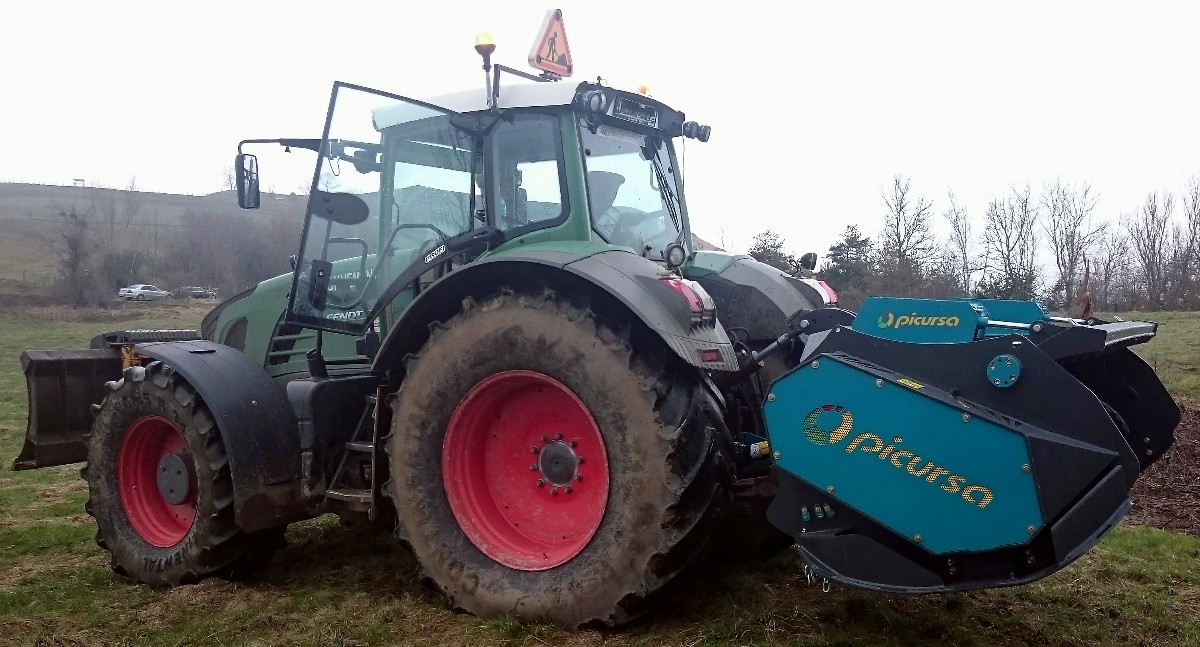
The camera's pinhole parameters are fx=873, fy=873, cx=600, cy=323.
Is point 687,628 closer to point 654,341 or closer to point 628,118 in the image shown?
point 654,341

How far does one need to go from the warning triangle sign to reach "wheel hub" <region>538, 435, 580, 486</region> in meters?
2.35

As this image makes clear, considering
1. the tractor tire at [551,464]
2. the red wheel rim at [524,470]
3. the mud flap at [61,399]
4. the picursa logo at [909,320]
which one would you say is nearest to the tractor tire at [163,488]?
the mud flap at [61,399]

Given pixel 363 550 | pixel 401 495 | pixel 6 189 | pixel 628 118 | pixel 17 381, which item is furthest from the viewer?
pixel 6 189

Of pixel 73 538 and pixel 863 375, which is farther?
pixel 73 538

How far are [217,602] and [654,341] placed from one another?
264 cm

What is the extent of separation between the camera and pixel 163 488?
502 cm

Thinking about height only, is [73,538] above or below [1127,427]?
below

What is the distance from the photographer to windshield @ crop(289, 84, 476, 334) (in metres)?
4.69

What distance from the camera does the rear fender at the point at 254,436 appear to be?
15.0 ft

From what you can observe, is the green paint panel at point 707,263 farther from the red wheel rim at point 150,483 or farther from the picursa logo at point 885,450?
the red wheel rim at point 150,483

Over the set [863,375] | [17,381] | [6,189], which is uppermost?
[6,189]

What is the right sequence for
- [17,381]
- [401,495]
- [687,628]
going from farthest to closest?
[17,381] < [401,495] < [687,628]

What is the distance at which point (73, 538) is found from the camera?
19.6ft

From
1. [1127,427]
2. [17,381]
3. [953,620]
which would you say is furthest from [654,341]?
[17,381]
